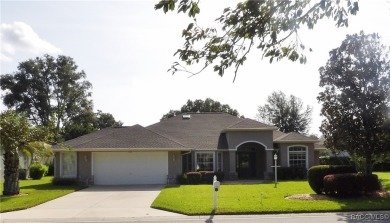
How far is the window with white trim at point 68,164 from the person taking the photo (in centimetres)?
3136

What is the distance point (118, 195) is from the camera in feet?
76.6

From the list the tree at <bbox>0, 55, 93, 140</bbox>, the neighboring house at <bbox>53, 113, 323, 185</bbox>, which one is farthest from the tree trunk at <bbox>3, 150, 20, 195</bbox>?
the tree at <bbox>0, 55, 93, 140</bbox>

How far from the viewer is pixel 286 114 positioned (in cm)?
8231

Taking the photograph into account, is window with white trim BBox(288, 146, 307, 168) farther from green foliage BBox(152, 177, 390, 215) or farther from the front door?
green foliage BBox(152, 177, 390, 215)

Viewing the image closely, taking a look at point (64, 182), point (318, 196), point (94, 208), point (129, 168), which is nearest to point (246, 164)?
point (129, 168)

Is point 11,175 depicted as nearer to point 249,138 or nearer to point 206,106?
point 249,138

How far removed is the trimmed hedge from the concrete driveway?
7578 millimetres

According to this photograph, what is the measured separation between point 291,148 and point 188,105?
42.3 metres

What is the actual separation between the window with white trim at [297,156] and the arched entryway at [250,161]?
2.22m

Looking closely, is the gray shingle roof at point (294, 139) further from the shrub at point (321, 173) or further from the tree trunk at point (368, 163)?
the shrub at point (321, 173)

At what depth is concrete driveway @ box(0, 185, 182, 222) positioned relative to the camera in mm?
16188

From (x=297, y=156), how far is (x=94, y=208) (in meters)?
20.9

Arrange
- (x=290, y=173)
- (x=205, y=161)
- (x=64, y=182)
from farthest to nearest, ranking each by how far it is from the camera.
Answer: (x=205, y=161) < (x=290, y=173) < (x=64, y=182)

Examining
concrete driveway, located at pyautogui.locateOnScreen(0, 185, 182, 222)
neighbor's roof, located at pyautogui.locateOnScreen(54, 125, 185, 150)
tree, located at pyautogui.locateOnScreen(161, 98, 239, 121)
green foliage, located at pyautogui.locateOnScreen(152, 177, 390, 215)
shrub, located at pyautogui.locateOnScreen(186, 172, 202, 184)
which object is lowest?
concrete driveway, located at pyautogui.locateOnScreen(0, 185, 182, 222)
